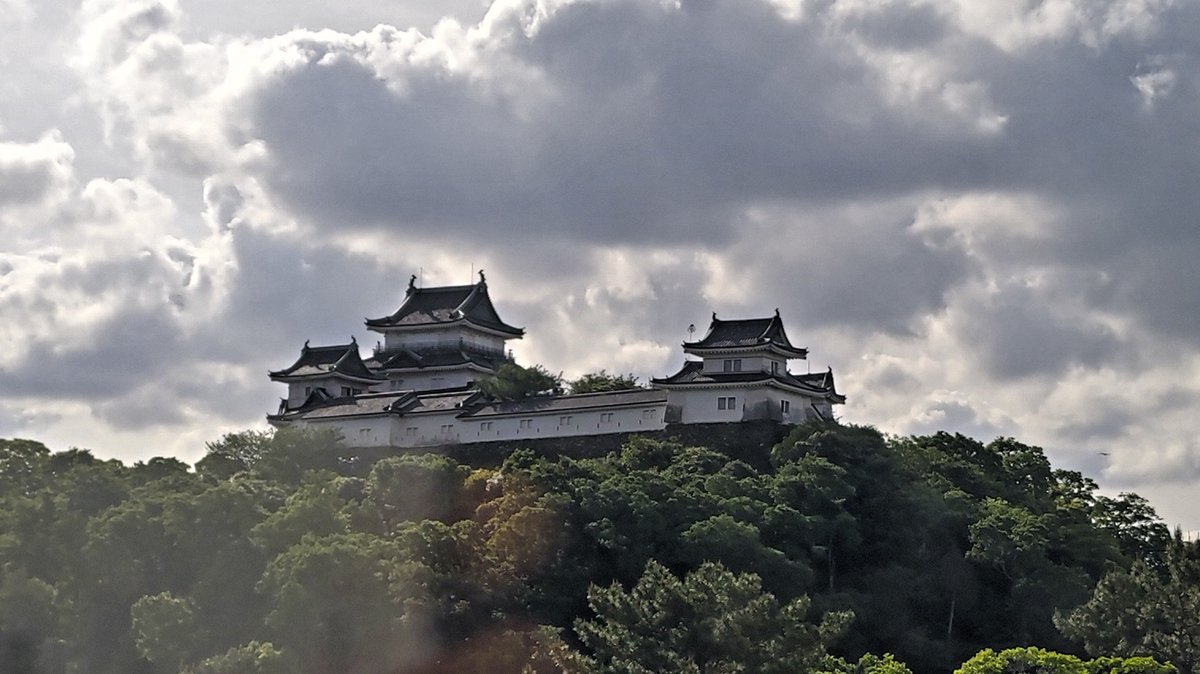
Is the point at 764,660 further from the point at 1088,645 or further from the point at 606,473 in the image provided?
the point at 606,473

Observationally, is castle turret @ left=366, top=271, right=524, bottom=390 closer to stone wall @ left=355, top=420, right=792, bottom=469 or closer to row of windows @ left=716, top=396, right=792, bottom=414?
stone wall @ left=355, top=420, right=792, bottom=469

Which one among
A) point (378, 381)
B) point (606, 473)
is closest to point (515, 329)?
point (378, 381)

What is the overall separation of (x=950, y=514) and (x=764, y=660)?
19336 mm

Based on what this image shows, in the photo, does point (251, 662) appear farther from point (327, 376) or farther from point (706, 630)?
point (327, 376)

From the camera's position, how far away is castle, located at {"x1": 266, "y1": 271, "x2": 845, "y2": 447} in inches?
2437

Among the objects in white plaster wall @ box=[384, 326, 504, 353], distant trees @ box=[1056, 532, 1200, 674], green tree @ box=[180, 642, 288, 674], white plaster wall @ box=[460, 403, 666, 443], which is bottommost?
green tree @ box=[180, 642, 288, 674]

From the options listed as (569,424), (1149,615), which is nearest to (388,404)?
(569,424)

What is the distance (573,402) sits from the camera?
211ft

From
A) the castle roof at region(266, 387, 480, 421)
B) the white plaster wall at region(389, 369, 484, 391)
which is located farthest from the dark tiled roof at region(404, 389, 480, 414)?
the white plaster wall at region(389, 369, 484, 391)

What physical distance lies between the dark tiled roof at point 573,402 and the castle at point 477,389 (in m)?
0.05

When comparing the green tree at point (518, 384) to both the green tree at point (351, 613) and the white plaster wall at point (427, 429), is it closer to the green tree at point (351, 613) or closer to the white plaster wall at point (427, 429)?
the white plaster wall at point (427, 429)

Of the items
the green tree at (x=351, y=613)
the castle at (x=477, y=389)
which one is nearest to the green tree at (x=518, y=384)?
the castle at (x=477, y=389)

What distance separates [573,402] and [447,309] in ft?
44.3

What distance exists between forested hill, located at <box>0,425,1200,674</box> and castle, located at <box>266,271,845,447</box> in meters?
2.48
